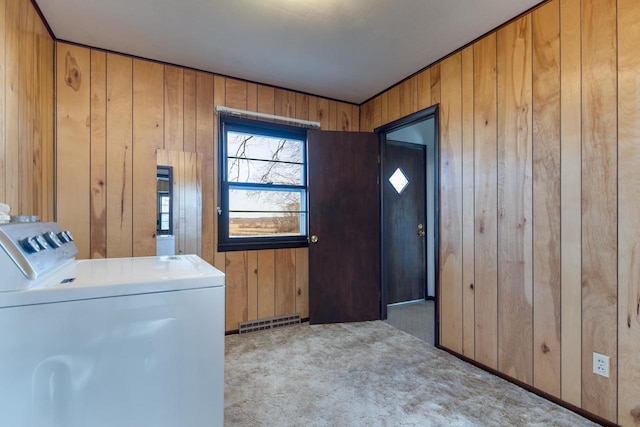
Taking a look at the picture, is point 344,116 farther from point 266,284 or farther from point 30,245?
point 30,245

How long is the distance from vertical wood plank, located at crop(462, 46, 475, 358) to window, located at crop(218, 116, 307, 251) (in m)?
1.58

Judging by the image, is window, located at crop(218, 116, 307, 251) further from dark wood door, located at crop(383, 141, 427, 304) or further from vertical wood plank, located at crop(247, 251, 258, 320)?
dark wood door, located at crop(383, 141, 427, 304)

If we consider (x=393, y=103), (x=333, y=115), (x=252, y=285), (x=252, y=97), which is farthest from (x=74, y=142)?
(x=393, y=103)

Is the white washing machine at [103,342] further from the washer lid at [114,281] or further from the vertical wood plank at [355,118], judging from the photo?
the vertical wood plank at [355,118]

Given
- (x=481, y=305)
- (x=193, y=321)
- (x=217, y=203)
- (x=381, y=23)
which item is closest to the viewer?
(x=193, y=321)

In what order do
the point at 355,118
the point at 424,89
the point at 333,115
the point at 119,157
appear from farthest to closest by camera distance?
the point at 355,118, the point at 333,115, the point at 424,89, the point at 119,157

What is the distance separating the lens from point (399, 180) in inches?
162

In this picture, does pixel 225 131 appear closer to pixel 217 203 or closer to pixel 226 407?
pixel 217 203

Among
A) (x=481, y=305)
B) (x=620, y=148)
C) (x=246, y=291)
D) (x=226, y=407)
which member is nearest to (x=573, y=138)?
(x=620, y=148)

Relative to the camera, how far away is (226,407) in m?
1.78

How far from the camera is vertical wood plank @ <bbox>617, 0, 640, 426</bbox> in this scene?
156cm

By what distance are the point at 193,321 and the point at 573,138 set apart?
2.18 meters

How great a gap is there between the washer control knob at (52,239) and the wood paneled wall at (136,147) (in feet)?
4.17

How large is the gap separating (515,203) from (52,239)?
8.30 ft
